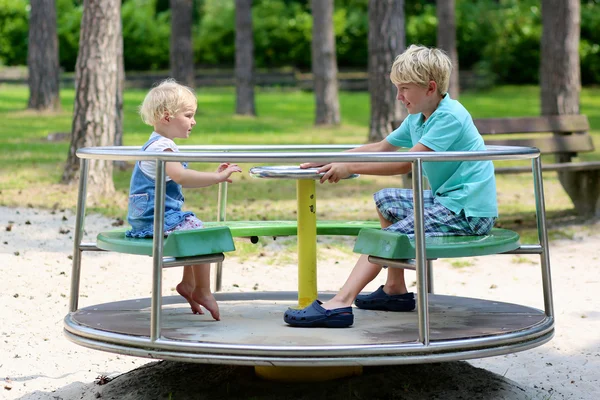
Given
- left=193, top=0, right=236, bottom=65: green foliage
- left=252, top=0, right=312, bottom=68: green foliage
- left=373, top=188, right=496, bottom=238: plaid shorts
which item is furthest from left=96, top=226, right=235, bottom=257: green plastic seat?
left=193, top=0, right=236, bottom=65: green foliage

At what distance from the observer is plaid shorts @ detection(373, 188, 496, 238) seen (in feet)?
15.1

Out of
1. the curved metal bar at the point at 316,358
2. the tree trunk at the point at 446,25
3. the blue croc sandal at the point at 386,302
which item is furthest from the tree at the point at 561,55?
the curved metal bar at the point at 316,358

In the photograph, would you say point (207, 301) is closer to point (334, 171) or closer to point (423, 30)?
point (334, 171)

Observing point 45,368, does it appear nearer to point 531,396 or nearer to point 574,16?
point 531,396

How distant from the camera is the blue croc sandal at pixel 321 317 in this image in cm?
446

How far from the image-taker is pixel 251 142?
16.0 m

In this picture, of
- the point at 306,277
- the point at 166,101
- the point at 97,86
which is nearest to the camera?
the point at 166,101

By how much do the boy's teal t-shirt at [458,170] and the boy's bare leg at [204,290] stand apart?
112 cm

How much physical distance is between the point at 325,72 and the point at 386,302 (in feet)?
53.4

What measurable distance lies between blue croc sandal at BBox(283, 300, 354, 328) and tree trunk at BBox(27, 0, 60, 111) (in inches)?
724

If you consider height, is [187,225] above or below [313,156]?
below

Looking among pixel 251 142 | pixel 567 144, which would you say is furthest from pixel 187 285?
pixel 251 142

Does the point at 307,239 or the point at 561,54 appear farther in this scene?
the point at 561,54

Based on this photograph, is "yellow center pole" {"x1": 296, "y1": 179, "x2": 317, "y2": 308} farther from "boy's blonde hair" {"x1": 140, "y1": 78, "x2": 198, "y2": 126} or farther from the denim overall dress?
"boy's blonde hair" {"x1": 140, "y1": 78, "x2": 198, "y2": 126}
